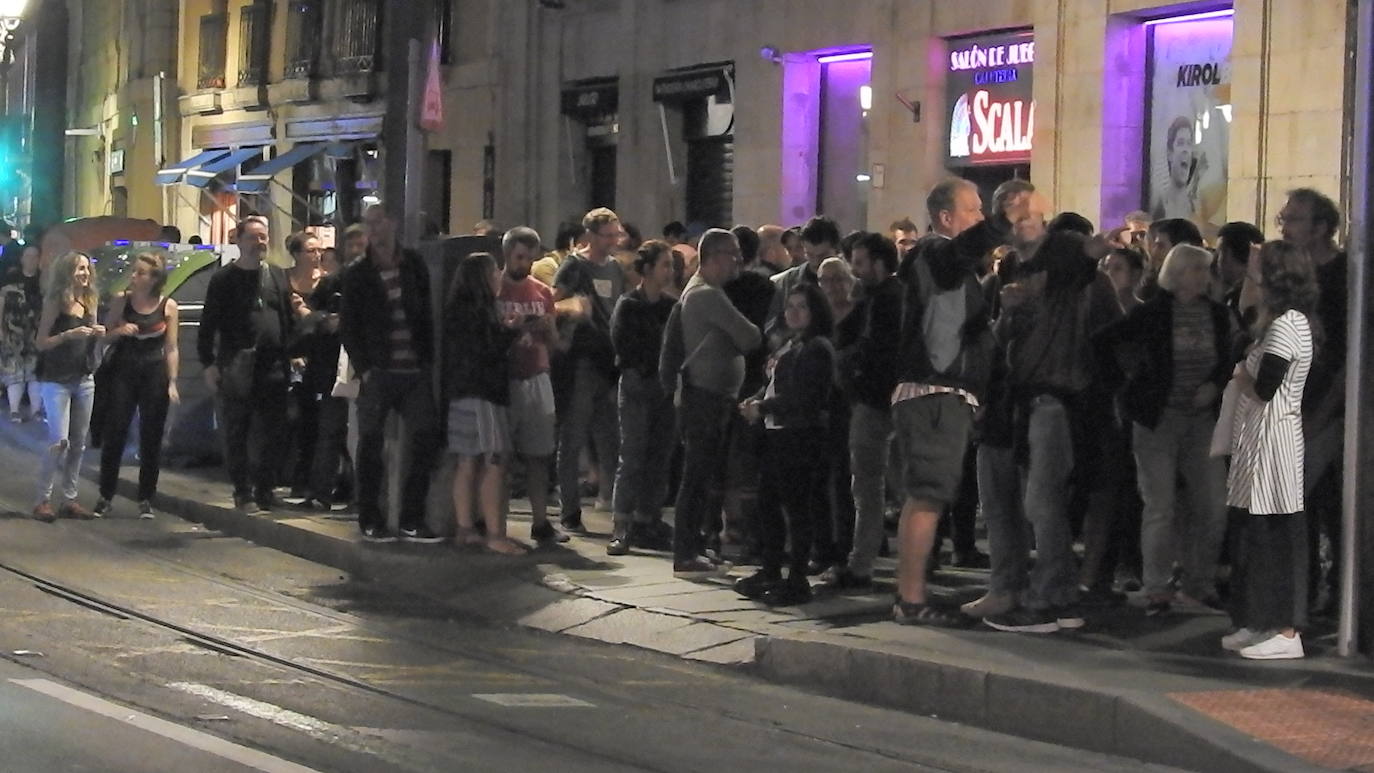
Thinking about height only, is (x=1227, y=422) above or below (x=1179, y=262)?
below

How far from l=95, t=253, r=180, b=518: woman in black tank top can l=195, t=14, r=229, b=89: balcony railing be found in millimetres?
23896

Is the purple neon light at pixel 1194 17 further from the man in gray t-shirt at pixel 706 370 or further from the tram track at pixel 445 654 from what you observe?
the tram track at pixel 445 654

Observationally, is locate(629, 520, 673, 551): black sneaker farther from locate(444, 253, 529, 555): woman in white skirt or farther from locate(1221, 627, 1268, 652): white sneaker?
locate(1221, 627, 1268, 652): white sneaker

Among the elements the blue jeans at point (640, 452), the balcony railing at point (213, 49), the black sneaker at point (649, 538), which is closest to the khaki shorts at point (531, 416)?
the blue jeans at point (640, 452)

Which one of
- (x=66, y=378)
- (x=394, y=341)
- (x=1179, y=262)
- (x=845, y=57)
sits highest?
(x=845, y=57)

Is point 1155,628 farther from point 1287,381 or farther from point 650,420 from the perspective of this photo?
point 650,420

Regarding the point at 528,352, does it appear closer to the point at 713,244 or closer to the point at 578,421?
the point at 578,421

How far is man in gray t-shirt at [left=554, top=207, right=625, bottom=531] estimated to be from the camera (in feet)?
44.3

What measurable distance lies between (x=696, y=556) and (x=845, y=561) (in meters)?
0.86

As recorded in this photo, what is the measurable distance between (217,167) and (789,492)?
2574 cm

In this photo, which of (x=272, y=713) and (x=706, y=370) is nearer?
(x=272, y=713)

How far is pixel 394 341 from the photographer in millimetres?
12688

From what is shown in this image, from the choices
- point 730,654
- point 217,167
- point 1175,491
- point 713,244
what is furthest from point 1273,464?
point 217,167

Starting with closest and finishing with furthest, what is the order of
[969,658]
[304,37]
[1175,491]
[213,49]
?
1. [969,658]
2. [1175,491]
3. [304,37]
4. [213,49]
